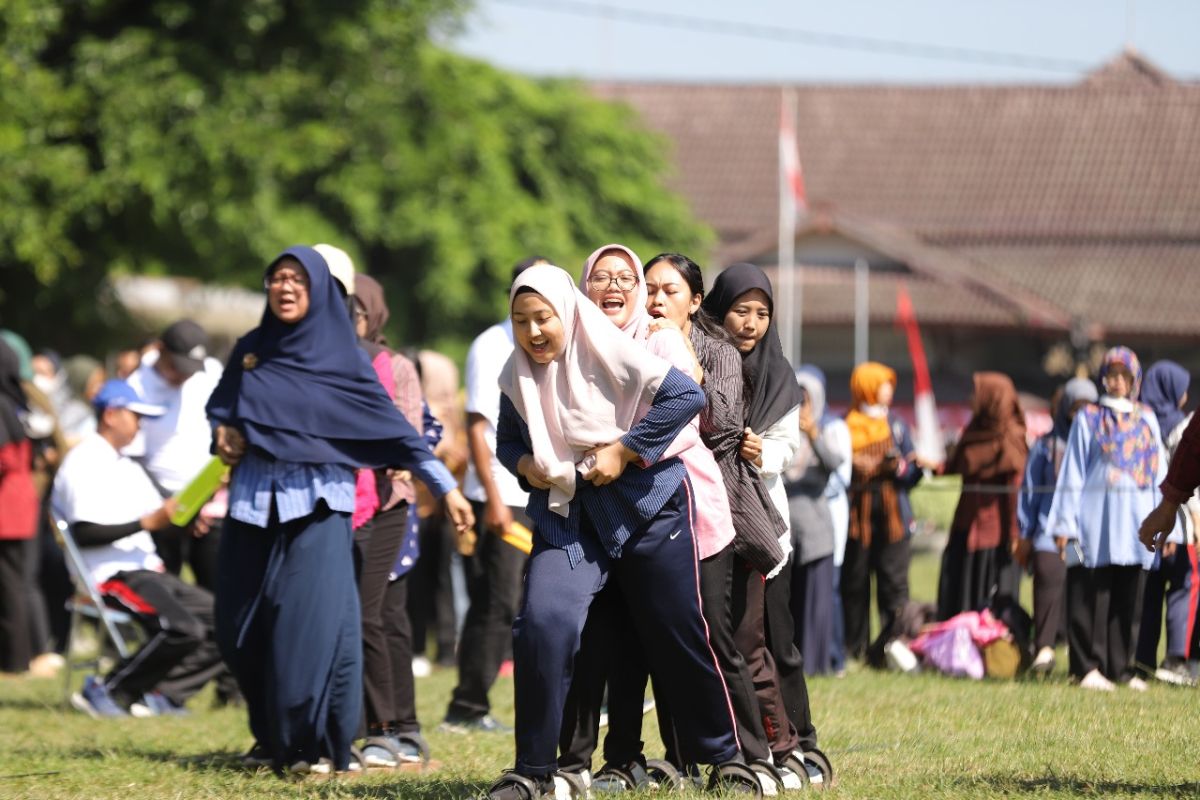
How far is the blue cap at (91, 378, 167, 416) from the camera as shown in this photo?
10219 millimetres

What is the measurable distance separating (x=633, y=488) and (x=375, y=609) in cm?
220

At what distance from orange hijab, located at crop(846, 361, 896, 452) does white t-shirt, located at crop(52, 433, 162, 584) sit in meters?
4.88

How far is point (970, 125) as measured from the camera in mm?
51031

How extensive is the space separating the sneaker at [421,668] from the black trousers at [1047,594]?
3926mm

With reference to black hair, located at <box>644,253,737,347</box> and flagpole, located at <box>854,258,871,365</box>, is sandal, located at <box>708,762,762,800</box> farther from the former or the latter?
flagpole, located at <box>854,258,871,365</box>

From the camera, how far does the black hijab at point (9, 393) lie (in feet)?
39.7

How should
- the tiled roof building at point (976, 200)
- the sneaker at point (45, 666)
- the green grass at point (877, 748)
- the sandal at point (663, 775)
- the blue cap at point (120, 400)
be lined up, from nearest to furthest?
the sandal at point (663, 775)
the green grass at point (877, 748)
the blue cap at point (120, 400)
the sneaker at point (45, 666)
the tiled roof building at point (976, 200)

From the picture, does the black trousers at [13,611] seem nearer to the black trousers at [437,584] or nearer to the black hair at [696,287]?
the black trousers at [437,584]

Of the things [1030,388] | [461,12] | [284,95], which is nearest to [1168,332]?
[1030,388]

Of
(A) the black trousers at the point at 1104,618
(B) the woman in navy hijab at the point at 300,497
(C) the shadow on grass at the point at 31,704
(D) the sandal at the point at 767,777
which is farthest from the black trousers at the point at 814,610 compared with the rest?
(D) the sandal at the point at 767,777

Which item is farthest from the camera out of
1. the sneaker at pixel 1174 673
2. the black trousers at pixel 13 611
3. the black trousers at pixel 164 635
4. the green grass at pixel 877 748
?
the black trousers at pixel 13 611

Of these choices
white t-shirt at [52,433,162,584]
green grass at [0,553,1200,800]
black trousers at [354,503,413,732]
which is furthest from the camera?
white t-shirt at [52,433,162,584]

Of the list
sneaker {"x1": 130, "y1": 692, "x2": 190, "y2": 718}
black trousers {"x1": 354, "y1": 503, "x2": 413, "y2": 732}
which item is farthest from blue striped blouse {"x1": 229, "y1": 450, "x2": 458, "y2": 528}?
sneaker {"x1": 130, "y1": 692, "x2": 190, "y2": 718}

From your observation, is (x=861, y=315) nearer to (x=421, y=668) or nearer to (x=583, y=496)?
(x=421, y=668)
